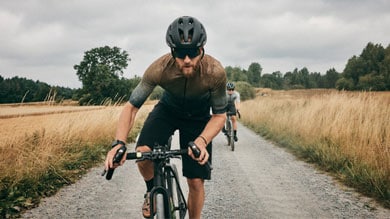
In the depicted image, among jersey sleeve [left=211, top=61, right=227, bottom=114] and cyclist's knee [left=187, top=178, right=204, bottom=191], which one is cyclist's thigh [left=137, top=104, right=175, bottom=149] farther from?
jersey sleeve [left=211, top=61, right=227, bottom=114]

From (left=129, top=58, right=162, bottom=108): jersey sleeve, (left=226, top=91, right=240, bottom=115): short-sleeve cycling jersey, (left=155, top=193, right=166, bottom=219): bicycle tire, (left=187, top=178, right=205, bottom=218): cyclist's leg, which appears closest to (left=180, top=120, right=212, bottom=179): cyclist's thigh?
(left=187, top=178, right=205, bottom=218): cyclist's leg

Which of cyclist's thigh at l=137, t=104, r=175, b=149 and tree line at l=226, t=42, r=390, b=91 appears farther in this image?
tree line at l=226, t=42, r=390, b=91

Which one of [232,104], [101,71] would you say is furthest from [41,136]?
[101,71]

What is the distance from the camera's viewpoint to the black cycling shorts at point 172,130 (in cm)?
297

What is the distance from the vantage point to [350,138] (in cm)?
695

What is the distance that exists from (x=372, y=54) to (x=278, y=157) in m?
66.2

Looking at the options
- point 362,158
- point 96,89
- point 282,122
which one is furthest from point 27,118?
point 96,89

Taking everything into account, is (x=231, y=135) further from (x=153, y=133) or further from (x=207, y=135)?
(x=207, y=135)

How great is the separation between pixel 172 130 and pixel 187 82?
607 mm

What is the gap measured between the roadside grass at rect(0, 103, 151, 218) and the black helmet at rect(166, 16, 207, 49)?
306 centimetres

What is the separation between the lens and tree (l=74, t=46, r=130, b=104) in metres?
53.2

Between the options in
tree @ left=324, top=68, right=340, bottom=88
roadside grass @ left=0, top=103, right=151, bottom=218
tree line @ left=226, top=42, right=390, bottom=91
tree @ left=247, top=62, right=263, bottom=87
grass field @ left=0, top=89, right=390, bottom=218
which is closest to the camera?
roadside grass @ left=0, top=103, right=151, bottom=218

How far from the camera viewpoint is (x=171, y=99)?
3135mm

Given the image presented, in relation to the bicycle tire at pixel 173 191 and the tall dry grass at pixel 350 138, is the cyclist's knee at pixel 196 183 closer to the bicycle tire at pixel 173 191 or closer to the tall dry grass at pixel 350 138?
the bicycle tire at pixel 173 191
